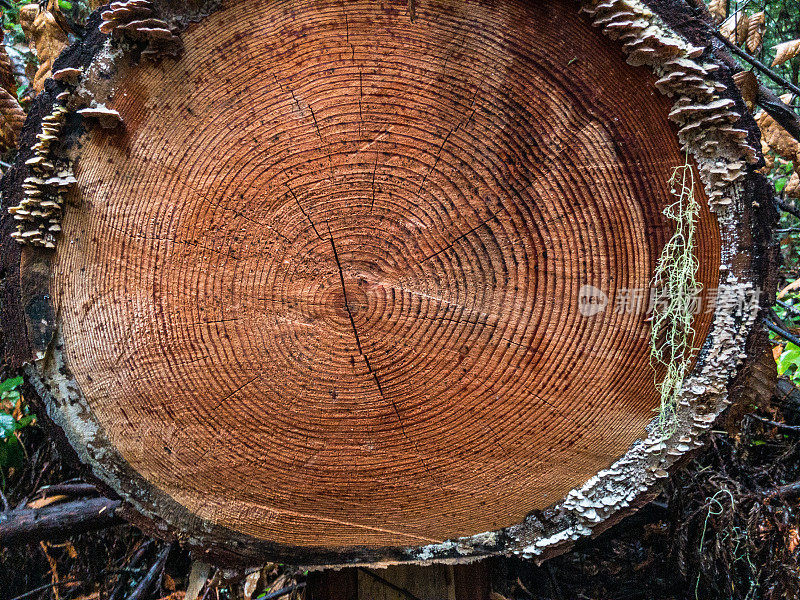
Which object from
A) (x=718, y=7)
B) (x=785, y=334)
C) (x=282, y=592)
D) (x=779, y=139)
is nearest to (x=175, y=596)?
(x=282, y=592)

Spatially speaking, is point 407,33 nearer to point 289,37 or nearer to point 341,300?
point 289,37

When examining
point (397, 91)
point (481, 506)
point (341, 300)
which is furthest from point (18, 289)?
point (481, 506)

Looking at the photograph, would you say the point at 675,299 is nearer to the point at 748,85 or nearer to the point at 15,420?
the point at 748,85

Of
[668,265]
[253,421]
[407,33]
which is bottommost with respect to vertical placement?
[253,421]

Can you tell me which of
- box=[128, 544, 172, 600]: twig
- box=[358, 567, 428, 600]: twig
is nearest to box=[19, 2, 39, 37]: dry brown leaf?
box=[128, 544, 172, 600]: twig

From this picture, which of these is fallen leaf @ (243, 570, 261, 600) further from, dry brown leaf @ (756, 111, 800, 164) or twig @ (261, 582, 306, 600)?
dry brown leaf @ (756, 111, 800, 164)

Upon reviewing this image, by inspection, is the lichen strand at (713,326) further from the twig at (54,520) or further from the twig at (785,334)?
the twig at (54,520)

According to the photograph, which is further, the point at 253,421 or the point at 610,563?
the point at 610,563
